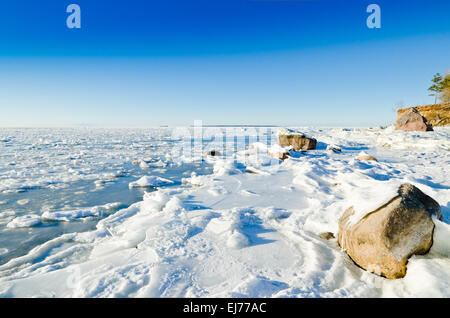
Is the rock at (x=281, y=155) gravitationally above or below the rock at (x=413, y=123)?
below

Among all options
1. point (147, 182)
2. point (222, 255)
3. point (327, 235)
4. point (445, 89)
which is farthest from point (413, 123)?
point (445, 89)

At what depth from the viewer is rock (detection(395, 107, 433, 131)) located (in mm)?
12885

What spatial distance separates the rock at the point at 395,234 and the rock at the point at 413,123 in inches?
575

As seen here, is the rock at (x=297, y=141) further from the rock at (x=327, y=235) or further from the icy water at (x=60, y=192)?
the rock at (x=327, y=235)

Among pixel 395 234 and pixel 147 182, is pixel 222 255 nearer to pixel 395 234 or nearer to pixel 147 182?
pixel 395 234

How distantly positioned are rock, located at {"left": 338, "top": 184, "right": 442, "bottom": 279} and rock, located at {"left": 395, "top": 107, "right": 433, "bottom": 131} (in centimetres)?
1460

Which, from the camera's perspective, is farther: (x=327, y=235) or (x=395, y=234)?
(x=327, y=235)

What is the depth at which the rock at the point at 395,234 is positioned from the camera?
6.29 feet

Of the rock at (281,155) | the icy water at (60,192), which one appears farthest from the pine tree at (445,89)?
the icy water at (60,192)

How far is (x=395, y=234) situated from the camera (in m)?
1.93

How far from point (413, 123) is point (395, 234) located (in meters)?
15.4

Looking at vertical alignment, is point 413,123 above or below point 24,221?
above

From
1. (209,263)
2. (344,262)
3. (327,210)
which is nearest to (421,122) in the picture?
(327,210)
